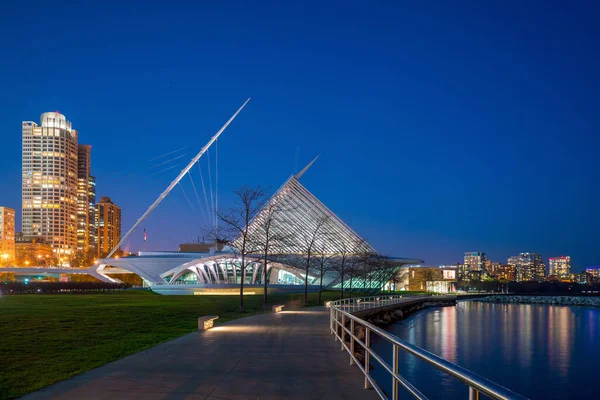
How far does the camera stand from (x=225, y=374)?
1005 cm

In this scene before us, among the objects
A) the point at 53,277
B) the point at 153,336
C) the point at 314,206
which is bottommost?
the point at 53,277

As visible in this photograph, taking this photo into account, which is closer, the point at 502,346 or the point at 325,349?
the point at 325,349

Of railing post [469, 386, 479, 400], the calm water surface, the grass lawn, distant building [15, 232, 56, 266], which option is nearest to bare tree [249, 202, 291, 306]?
the calm water surface

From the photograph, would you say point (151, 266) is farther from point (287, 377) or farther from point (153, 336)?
point (287, 377)

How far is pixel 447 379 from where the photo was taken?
23.4 meters

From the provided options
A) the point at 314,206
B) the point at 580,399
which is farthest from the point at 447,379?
the point at 314,206

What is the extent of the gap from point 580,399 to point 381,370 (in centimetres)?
781

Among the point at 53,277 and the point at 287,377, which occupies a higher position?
the point at 287,377

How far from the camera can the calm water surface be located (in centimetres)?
2314

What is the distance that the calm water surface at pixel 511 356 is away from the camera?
A: 23.1 metres

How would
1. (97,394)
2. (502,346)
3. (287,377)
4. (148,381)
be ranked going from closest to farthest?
(97,394) < (148,381) < (287,377) < (502,346)

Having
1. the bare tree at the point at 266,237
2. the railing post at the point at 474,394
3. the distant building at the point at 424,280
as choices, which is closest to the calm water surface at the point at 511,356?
the bare tree at the point at 266,237

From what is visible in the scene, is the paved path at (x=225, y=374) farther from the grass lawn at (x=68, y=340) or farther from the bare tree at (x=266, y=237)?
the bare tree at (x=266, y=237)

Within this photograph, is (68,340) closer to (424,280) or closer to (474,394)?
(474,394)
